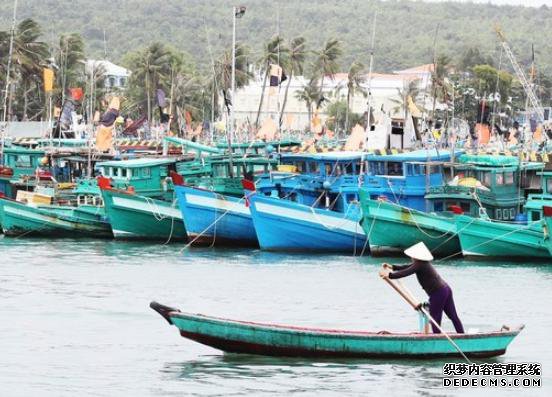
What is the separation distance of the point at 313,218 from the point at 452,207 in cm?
539

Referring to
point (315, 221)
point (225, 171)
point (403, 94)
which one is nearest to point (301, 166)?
point (225, 171)

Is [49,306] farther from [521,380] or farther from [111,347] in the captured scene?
[521,380]

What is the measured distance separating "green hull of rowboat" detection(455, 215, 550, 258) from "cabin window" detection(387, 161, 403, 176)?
5.04m

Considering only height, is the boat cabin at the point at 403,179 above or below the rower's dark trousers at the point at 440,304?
above

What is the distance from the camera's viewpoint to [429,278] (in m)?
28.8

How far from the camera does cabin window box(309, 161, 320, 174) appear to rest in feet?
201

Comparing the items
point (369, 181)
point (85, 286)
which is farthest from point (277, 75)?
point (85, 286)

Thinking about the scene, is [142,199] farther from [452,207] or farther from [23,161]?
[452,207]

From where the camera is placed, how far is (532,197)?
5278cm

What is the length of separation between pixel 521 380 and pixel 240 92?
14712cm

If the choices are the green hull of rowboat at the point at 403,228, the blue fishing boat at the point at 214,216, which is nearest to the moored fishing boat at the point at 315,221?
the blue fishing boat at the point at 214,216

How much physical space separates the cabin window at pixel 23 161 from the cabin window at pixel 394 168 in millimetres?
22456

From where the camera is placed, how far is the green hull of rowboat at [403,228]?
5388 centimetres

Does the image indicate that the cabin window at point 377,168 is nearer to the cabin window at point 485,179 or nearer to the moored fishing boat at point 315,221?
the moored fishing boat at point 315,221
